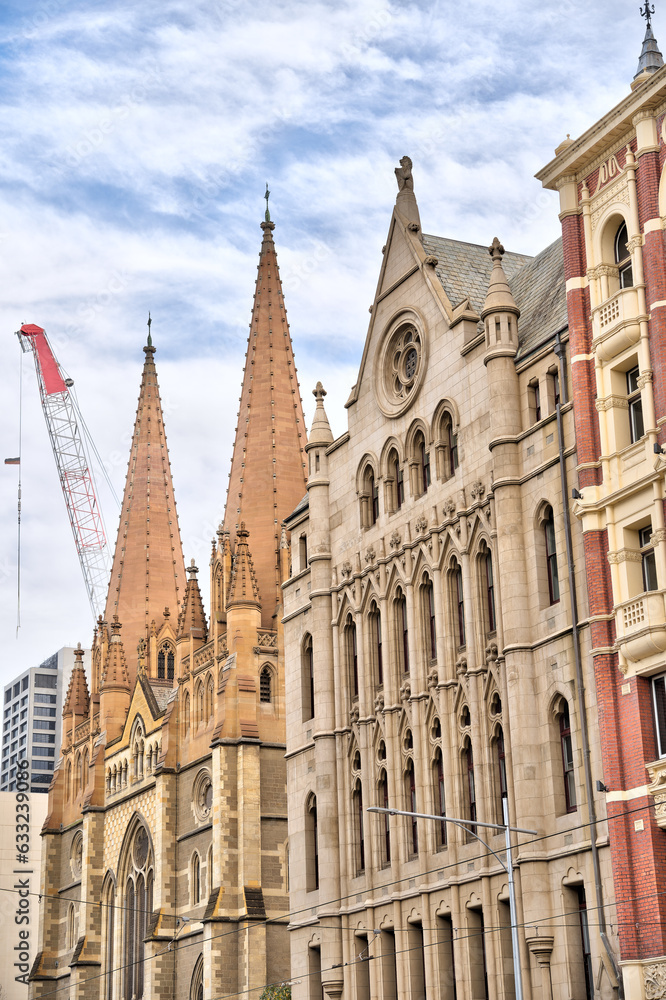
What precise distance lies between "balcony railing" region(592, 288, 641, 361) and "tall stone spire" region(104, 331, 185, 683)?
55.7 m

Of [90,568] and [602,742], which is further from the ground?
[90,568]

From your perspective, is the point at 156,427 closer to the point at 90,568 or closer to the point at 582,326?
the point at 90,568

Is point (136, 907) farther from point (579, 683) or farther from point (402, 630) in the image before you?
point (579, 683)

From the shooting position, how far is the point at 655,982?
3306 centimetres

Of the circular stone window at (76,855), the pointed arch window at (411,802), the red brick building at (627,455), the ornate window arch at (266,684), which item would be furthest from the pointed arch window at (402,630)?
the circular stone window at (76,855)

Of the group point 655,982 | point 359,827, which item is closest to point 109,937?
point 359,827

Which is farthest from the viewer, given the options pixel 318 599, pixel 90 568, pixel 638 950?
pixel 90 568

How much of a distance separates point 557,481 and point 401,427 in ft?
30.9

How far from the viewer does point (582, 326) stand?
127 ft

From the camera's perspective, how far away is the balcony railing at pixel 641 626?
3403 centimetres

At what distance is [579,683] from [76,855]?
5973 cm

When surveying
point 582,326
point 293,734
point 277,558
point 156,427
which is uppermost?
point 156,427

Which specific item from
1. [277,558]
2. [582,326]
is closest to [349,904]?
[582,326]

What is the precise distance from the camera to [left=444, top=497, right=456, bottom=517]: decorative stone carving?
44500mm
